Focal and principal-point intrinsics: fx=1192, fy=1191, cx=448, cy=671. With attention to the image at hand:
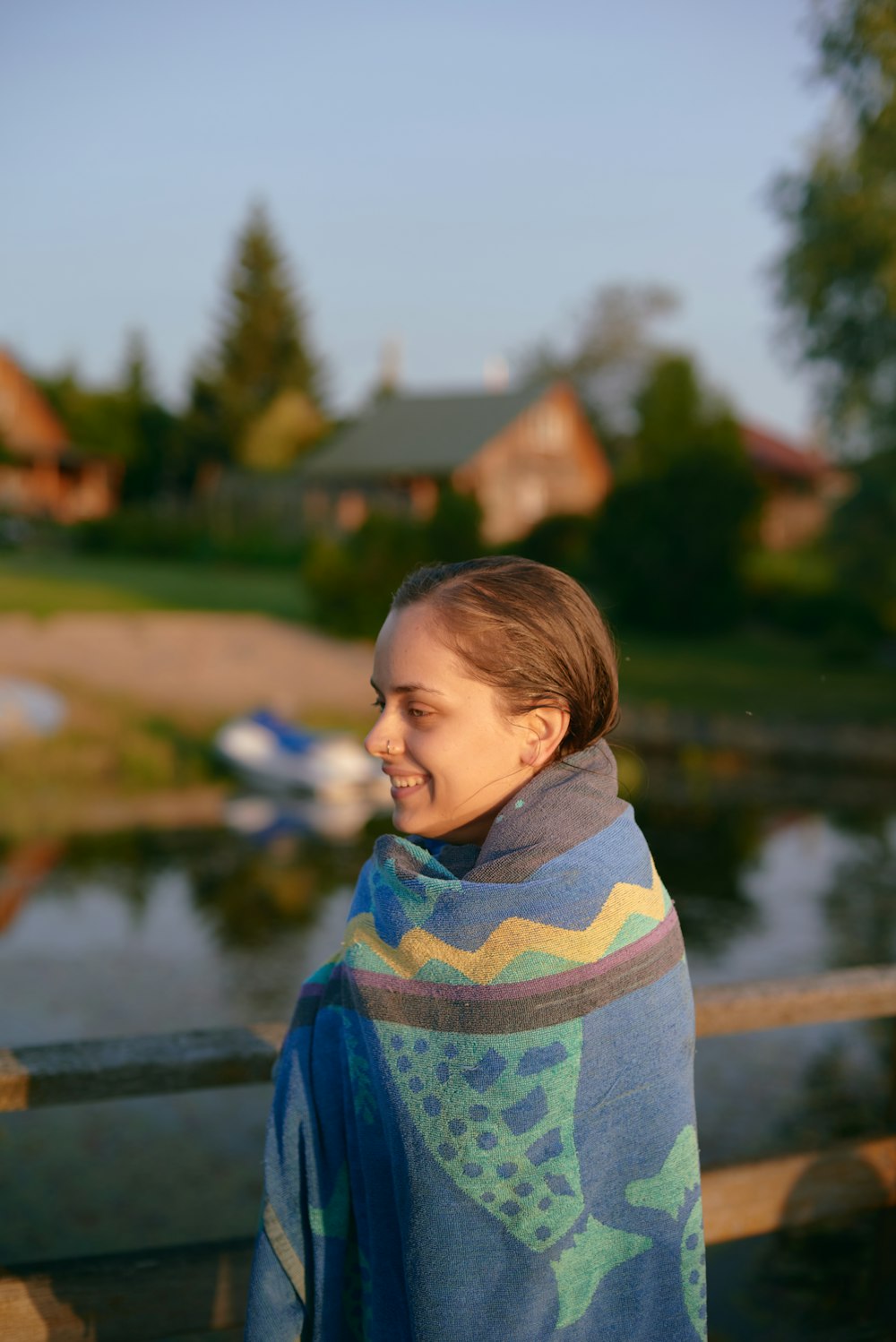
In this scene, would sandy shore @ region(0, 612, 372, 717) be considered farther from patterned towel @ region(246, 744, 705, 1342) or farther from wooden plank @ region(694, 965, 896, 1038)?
patterned towel @ region(246, 744, 705, 1342)

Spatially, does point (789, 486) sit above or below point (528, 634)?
below

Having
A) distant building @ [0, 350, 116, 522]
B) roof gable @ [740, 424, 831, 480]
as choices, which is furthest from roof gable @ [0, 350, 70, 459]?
roof gable @ [740, 424, 831, 480]

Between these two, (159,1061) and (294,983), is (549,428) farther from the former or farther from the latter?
(159,1061)

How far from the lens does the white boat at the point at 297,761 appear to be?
15.1m

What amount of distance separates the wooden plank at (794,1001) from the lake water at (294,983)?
0.45 m

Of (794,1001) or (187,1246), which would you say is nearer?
(187,1246)

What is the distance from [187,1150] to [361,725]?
12947 millimetres

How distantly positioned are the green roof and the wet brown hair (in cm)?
3982

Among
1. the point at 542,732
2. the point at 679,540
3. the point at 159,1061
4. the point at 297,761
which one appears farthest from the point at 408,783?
the point at 679,540

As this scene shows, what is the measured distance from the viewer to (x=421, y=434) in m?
44.1

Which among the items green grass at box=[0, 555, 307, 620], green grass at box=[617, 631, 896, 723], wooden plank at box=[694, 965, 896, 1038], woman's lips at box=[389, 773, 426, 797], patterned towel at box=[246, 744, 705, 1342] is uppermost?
woman's lips at box=[389, 773, 426, 797]

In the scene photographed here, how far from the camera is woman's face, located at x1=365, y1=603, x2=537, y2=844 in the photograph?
152 cm

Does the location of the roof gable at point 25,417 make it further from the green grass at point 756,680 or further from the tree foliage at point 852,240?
the tree foliage at point 852,240

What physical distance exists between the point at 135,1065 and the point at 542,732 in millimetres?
972
